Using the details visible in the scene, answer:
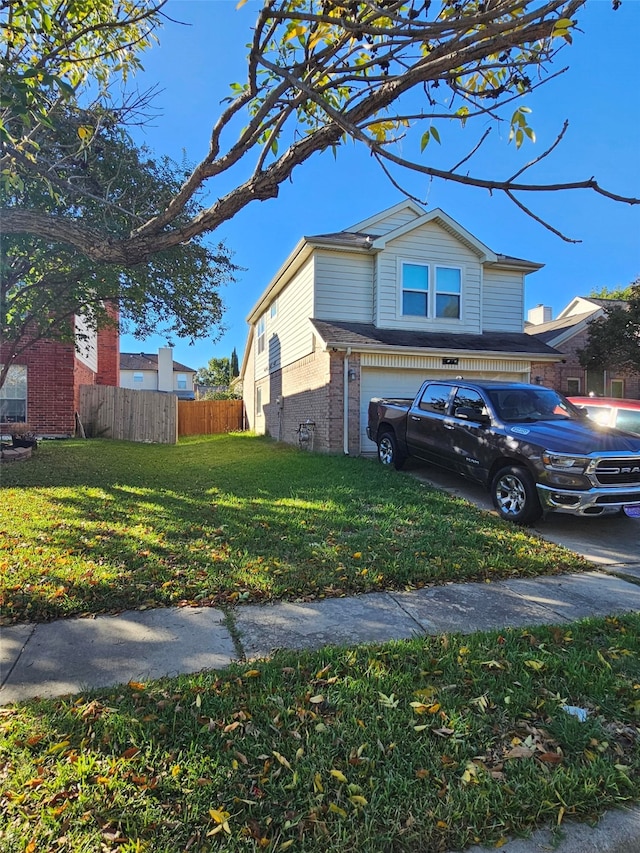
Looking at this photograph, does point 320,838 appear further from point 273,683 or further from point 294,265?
point 294,265

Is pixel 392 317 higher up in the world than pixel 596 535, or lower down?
higher up

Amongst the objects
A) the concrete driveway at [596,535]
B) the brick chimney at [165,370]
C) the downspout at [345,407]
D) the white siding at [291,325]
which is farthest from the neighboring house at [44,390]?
the brick chimney at [165,370]

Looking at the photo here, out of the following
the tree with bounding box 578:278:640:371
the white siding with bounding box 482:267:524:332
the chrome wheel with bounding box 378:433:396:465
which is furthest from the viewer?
the tree with bounding box 578:278:640:371

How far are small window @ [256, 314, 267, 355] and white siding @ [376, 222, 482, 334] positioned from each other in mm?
8404

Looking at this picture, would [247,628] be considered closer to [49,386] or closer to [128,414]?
[49,386]

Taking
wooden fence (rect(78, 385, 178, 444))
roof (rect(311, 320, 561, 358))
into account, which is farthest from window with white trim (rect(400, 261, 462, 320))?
wooden fence (rect(78, 385, 178, 444))

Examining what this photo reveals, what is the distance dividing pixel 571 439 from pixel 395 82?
450 centimetres

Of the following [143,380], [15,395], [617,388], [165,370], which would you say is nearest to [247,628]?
[15,395]

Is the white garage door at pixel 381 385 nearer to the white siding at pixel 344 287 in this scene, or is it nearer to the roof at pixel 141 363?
the white siding at pixel 344 287

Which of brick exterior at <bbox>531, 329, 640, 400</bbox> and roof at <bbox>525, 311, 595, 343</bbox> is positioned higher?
roof at <bbox>525, 311, 595, 343</bbox>

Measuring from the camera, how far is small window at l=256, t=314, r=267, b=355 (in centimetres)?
2009

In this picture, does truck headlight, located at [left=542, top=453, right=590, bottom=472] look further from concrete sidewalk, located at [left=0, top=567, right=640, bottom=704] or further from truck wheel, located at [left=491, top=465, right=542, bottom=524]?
concrete sidewalk, located at [left=0, top=567, right=640, bottom=704]

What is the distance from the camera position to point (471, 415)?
23.9 ft

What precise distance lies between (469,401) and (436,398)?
3.00ft
